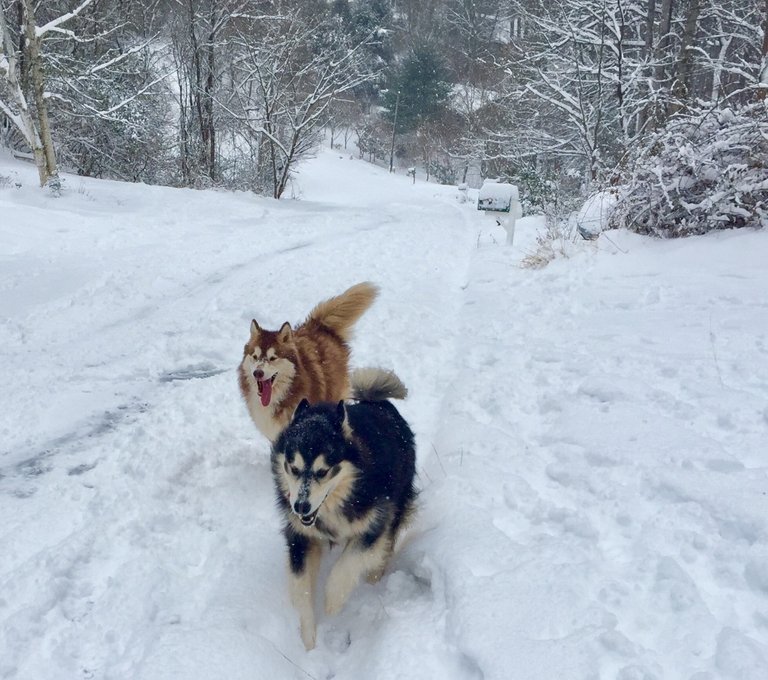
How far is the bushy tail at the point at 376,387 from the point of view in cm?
338

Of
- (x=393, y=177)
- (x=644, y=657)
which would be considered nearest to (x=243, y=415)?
(x=644, y=657)

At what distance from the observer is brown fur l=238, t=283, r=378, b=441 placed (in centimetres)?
354

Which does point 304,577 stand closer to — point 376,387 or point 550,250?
point 376,387

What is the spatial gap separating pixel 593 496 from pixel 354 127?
1744 inches

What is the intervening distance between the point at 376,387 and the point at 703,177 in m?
5.71

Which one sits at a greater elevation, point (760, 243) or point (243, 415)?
point (760, 243)

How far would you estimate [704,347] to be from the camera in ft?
14.8

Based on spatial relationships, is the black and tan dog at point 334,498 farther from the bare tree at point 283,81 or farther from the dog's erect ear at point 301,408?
the bare tree at point 283,81

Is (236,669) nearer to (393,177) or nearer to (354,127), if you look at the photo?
(393,177)

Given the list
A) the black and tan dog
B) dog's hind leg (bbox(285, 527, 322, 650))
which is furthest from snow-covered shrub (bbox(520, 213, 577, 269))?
dog's hind leg (bbox(285, 527, 322, 650))

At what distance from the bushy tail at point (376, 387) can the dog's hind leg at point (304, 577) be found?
0.96 metres

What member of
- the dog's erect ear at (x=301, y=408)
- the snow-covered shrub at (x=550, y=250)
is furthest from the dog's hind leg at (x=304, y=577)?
the snow-covered shrub at (x=550, y=250)

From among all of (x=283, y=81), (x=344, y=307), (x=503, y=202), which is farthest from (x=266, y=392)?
(x=283, y=81)

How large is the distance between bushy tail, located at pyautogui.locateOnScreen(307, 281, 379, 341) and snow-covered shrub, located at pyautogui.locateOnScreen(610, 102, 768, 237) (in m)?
4.73
